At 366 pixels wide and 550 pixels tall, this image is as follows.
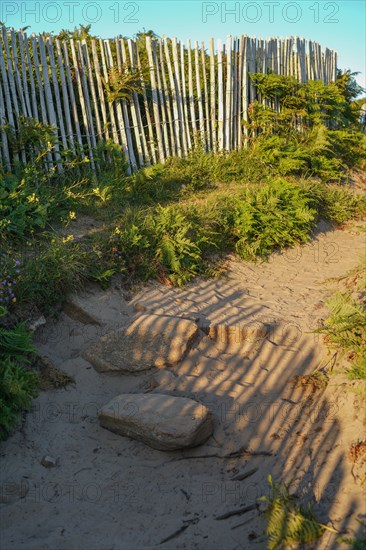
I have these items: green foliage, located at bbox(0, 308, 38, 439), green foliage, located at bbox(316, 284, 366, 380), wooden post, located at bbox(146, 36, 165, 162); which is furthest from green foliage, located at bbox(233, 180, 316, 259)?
green foliage, located at bbox(0, 308, 38, 439)

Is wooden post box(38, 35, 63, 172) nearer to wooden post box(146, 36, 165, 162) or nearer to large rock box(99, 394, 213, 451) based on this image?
wooden post box(146, 36, 165, 162)

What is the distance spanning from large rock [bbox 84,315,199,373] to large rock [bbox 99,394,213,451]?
0.60 meters

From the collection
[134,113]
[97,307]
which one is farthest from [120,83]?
[97,307]

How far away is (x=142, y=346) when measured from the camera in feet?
17.3

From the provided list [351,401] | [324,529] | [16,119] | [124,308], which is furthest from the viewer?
[16,119]

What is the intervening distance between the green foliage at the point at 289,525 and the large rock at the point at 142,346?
2.00m

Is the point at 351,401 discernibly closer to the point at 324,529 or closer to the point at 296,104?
the point at 324,529

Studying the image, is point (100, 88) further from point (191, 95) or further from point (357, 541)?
point (357, 541)

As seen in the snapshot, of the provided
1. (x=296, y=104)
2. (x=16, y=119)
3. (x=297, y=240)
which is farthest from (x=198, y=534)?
(x=296, y=104)

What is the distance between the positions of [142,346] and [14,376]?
1.26 meters

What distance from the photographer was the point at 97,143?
877 centimetres

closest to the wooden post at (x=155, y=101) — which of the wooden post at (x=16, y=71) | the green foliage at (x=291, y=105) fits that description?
the green foliage at (x=291, y=105)

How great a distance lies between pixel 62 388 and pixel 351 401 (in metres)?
2.42

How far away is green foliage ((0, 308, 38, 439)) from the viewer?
4320mm
